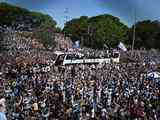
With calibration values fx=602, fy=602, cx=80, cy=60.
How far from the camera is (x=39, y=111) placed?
24719 mm

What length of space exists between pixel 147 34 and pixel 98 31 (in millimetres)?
9581

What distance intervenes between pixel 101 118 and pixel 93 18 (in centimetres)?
11637

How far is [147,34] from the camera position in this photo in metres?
117

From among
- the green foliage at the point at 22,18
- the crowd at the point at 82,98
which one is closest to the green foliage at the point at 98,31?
the green foliage at the point at 22,18

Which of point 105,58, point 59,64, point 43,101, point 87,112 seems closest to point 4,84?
point 43,101

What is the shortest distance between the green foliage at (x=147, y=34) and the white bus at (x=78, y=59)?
5385 cm

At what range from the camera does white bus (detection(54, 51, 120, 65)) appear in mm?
49406

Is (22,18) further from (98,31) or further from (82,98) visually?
(82,98)

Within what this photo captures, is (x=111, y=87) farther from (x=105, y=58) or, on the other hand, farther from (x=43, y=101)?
(x=105, y=58)

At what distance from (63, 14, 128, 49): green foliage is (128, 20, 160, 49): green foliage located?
280 cm

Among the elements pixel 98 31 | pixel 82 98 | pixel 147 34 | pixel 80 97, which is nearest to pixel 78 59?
pixel 80 97

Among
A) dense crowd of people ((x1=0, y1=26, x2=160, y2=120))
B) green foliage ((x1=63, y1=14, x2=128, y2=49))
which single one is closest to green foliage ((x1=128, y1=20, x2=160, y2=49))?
green foliage ((x1=63, y1=14, x2=128, y2=49))

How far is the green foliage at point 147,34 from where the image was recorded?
364ft

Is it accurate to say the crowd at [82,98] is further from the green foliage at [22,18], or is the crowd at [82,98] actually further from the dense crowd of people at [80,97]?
the green foliage at [22,18]
